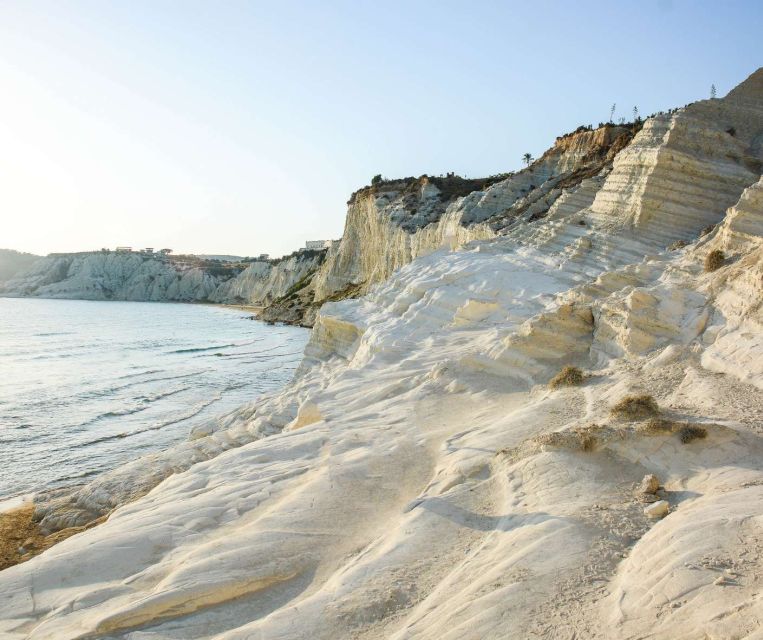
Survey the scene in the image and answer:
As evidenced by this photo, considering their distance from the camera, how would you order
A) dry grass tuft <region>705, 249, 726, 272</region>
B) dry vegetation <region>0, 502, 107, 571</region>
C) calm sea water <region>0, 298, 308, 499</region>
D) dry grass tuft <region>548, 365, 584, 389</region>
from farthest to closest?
calm sea water <region>0, 298, 308, 499</region> → dry grass tuft <region>705, 249, 726, 272</region> → dry vegetation <region>0, 502, 107, 571</region> → dry grass tuft <region>548, 365, 584, 389</region>

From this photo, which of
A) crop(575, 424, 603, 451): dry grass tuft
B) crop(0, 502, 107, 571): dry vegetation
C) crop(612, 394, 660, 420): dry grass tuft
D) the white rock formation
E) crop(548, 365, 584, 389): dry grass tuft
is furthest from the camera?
crop(0, 502, 107, 571): dry vegetation

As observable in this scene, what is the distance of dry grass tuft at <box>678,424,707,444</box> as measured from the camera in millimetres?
7562

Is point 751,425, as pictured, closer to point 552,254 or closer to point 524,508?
point 524,508

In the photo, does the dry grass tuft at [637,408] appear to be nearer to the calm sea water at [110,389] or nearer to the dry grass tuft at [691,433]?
the dry grass tuft at [691,433]

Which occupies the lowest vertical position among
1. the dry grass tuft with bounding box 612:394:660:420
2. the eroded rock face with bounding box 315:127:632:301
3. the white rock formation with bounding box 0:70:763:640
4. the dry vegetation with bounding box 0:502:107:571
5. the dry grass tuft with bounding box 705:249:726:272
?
the dry vegetation with bounding box 0:502:107:571

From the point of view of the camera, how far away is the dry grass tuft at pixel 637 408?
864cm

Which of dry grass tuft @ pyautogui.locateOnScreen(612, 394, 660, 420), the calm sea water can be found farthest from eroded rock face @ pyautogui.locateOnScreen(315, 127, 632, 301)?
dry grass tuft @ pyautogui.locateOnScreen(612, 394, 660, 420)

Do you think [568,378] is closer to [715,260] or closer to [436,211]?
[715,260]

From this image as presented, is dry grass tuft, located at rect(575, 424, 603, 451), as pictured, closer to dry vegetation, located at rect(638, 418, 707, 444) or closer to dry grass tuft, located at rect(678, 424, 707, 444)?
dry vegetation, located at rect(638, 418, 707, 444)

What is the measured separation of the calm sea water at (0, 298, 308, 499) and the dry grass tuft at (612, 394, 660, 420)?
1467 centimetres

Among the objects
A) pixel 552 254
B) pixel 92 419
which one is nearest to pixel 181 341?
pixel 92 419

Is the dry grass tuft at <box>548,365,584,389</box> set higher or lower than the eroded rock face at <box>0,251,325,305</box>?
lower

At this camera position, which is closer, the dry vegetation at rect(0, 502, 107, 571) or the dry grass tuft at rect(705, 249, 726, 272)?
the dry vegetation at rect(0, 502, 107, 571)

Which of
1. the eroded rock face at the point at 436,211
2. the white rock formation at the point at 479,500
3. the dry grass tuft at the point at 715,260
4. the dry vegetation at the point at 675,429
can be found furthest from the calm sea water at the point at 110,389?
the dry grass tuft at the point at 715,260
